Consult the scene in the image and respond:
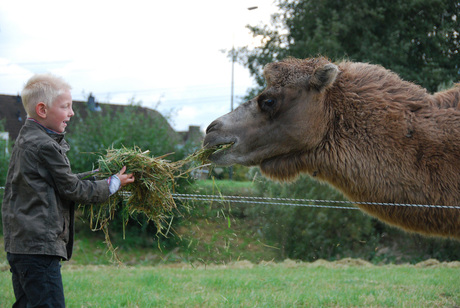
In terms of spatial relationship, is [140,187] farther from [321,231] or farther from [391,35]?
[391,35]

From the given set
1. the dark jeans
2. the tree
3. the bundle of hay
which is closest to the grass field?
the bundle of hay

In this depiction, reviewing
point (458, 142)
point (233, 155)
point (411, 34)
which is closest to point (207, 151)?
point (233, 155)

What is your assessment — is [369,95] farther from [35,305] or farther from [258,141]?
[35,305]

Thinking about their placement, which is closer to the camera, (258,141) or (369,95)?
(369,95)

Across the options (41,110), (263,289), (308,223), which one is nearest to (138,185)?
(41,110)

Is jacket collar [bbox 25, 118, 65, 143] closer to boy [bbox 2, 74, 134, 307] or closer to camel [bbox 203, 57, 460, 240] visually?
boy [bbox 2, 74, 134, 307]

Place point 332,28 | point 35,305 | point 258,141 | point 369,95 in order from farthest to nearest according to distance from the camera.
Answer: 1. point 332,28
2. point 258,141
3. point 369,95
4. point 35,305

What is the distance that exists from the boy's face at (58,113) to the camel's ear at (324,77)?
234 cm

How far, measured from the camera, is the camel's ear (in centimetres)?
429

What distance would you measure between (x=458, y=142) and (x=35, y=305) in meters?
3.67

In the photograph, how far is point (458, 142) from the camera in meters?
3.85

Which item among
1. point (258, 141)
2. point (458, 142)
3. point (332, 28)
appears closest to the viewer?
point (458, 142)

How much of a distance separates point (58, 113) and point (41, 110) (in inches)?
4.9

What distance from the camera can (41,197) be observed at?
128 inches
